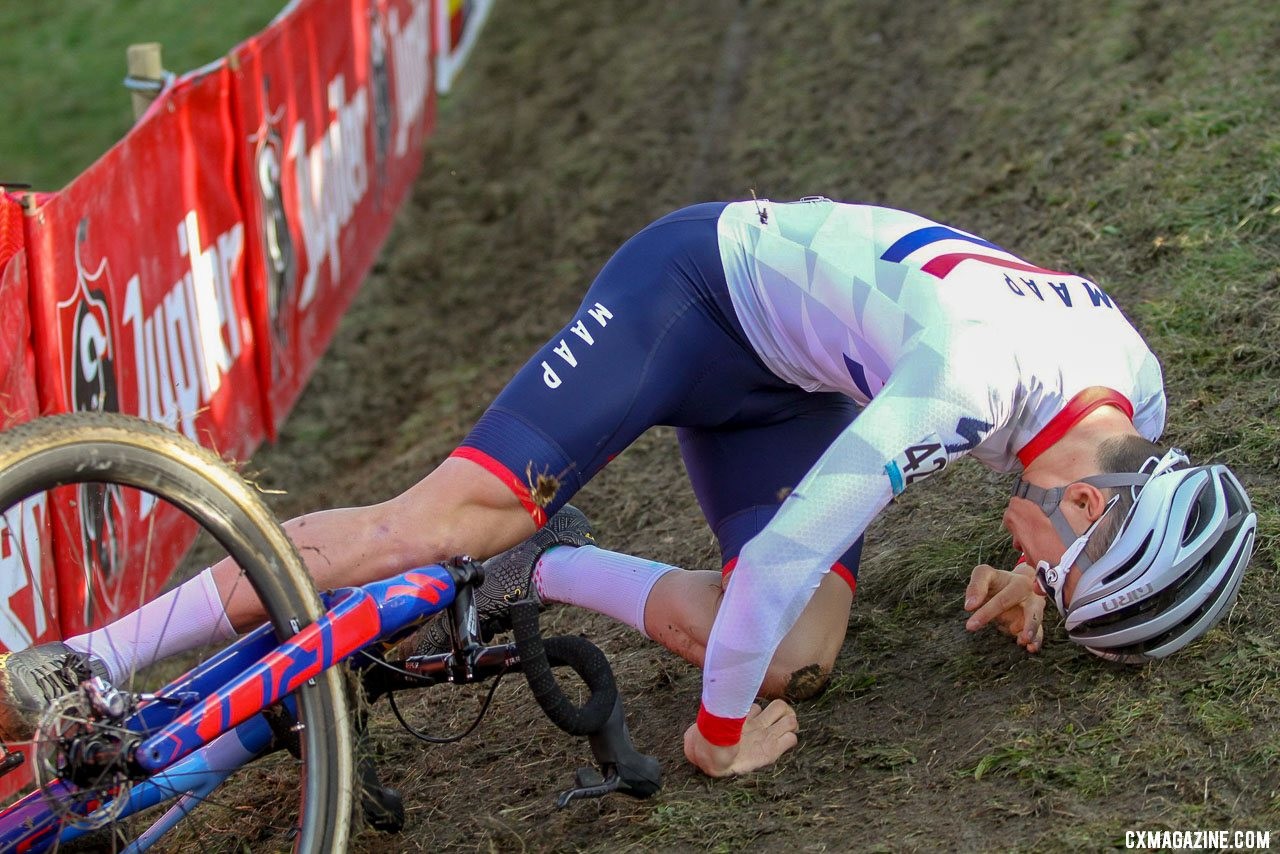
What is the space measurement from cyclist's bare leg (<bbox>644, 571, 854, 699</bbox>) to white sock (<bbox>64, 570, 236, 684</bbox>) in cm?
119

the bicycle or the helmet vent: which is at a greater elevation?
the bicycle

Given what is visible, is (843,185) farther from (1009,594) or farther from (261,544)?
(261,544)

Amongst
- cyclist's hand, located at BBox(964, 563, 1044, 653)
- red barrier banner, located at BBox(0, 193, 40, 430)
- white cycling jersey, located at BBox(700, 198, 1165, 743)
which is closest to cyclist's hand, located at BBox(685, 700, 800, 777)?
white cycling jersey, located at BBox(700, 198, 1165, 743)

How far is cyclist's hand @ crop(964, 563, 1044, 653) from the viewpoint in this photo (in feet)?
11.7

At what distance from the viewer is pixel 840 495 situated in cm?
295

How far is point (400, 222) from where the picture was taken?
32.6 ft

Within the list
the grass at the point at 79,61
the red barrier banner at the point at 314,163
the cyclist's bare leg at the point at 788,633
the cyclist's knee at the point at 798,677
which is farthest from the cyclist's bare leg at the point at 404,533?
the grass at the point at 79,61

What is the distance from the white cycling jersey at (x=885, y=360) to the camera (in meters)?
2.97

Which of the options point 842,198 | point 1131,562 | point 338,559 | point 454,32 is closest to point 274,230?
point 842,198

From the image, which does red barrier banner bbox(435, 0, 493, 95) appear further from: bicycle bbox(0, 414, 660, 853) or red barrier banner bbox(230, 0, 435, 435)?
bicycle bbox(0, 414, 660, 853)

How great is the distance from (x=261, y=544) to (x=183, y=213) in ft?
11.4

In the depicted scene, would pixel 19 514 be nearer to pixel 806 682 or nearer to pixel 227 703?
pixel 227 703

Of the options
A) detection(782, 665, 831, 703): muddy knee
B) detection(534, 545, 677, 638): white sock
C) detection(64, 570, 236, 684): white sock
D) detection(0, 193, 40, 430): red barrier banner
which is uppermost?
detection(0, 193, 40, 430): red barrier banner

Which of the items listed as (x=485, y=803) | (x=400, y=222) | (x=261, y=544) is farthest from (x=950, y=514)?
(x=400, y=222)
